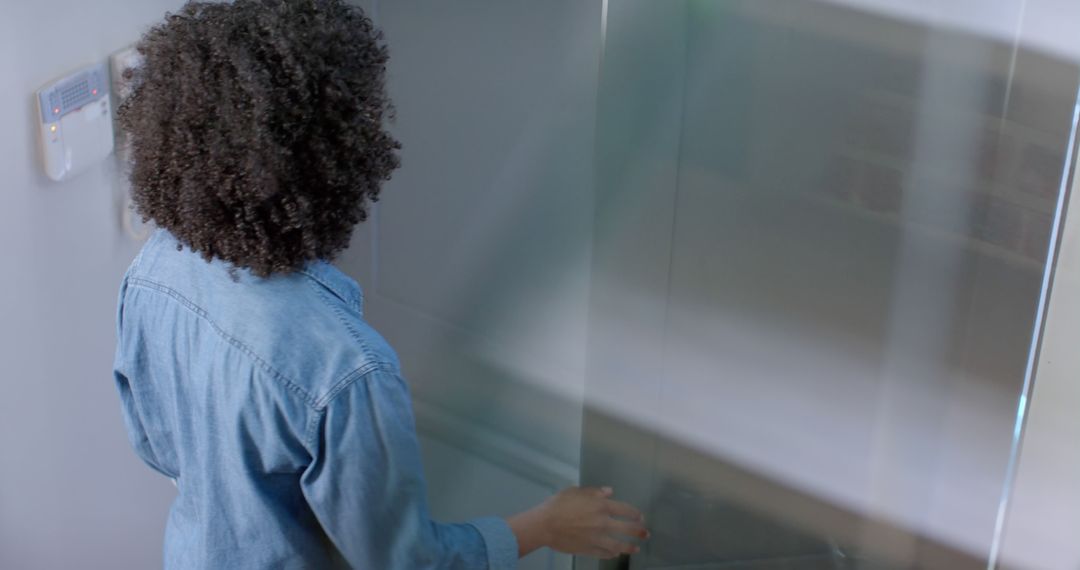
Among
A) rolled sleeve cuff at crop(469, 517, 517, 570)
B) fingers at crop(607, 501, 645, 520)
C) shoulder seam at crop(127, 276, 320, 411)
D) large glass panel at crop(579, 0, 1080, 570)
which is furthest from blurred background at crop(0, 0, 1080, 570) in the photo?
shoulder seam at crop(127, 276, 320, 411)

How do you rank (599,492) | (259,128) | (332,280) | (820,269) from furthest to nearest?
1. (599,492)
2. (820,269)
3. (332,280)
4. (259,128)

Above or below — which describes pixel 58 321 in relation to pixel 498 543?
above

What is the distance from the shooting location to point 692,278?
1.70 meters

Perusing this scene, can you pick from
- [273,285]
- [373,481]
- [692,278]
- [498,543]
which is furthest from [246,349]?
[692,278]

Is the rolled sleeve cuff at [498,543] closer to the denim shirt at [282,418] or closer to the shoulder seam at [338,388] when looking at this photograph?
the denim shirt at [282,418]

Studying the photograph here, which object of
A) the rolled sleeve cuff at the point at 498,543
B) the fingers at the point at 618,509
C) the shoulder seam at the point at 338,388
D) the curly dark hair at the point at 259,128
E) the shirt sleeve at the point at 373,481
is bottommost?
the fingers at the point at 618,509

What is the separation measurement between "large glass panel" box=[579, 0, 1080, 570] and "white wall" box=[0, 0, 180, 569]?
30.0 inches

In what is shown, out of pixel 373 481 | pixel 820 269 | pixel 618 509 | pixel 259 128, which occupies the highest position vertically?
pixel 259 128

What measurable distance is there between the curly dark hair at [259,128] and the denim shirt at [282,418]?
51 mm

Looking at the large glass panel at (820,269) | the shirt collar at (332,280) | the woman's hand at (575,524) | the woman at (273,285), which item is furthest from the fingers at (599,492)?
the shirt collar at (332,280)

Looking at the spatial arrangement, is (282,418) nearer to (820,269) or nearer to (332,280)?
(332,280)

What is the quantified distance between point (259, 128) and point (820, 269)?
0.72m

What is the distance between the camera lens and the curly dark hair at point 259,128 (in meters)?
1.23

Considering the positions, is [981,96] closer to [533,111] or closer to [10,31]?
[533,111]
